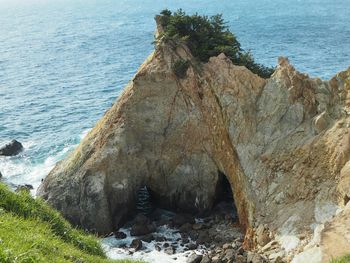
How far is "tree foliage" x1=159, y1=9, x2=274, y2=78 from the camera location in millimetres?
39688

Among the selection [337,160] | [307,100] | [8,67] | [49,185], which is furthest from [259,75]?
[8,67]

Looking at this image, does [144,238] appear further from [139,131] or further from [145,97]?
[145,97]

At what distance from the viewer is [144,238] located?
3528 cm

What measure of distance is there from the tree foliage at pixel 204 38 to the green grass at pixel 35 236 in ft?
83.3

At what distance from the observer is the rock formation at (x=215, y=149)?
31156 millimetres

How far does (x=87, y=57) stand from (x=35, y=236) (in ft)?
299

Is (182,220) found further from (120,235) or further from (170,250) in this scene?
(120,235)

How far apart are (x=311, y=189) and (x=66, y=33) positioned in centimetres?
11548

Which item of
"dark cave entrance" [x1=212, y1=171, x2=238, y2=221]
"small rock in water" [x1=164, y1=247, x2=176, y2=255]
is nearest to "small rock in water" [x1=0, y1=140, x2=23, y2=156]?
"dark cave entrance" [x1=212, y1=171, x2=238, y2=221]

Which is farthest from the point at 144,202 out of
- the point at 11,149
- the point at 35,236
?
the point at 35,236

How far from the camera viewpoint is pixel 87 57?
9969 cm

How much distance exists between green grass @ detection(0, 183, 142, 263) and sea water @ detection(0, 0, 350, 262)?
32.7 m

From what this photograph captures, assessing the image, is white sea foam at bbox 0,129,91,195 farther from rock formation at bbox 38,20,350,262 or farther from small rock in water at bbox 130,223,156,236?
small rock in water at bbox 130,223,156,236

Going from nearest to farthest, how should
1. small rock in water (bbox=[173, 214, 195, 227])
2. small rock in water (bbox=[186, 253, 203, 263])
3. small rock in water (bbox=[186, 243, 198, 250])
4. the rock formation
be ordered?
the rock formation, small rock in water (bbox=[186, 253, 203, 263]), small rock in water (bbox=[186, 243, 198, 250]), small rock in water (bbox=[173, 214, 195, 227])
